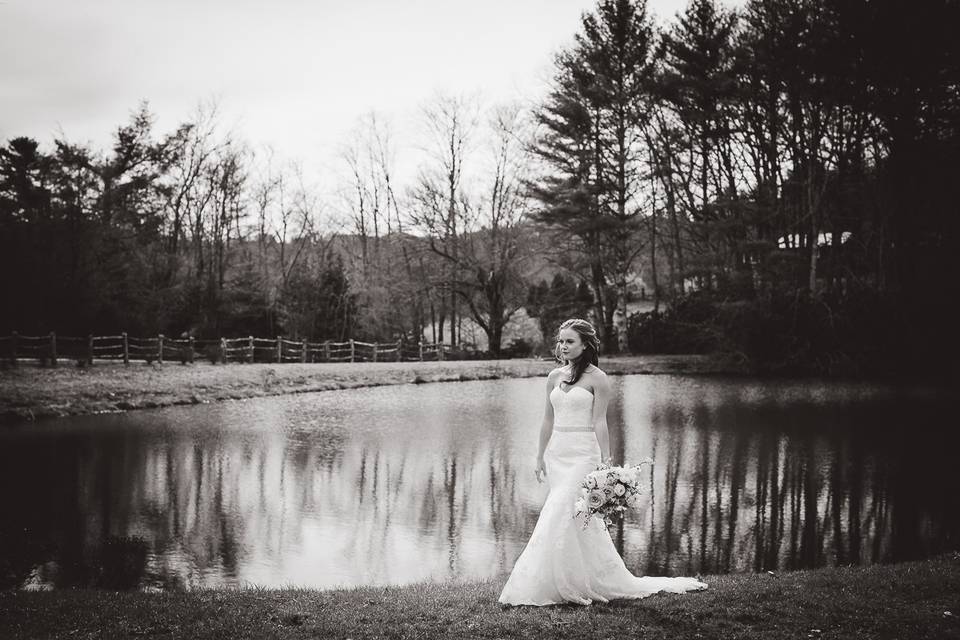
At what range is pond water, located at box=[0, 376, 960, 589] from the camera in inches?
357

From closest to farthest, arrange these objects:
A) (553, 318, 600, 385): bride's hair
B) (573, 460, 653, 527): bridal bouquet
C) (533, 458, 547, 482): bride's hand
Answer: (573, 460, 653, 527): bridal bouquet, (553, 318, 600, 385): bride's hair, (533, 458, 547, 482): bride's hand

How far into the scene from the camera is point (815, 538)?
10250mm

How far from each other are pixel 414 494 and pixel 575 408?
682 centimetres

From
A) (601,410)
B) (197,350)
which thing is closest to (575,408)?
(601,410)

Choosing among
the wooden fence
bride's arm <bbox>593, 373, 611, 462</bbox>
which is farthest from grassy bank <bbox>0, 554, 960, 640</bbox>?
the wooden fence

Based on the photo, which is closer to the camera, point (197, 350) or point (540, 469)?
point (540, 469)

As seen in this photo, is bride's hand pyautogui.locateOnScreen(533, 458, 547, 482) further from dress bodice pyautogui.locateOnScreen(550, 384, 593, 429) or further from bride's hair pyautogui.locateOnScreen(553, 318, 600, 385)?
bride's hair pyautogui.locateOnScreen(553, 318, 600, 385)

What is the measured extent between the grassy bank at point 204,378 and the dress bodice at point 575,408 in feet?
58.5

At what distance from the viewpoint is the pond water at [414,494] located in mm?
9078

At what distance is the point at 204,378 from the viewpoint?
89.1ft

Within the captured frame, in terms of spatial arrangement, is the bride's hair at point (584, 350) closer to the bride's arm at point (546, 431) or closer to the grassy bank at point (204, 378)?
the bride's arm at point (546, 431)

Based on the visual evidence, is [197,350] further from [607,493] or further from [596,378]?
[607,493]

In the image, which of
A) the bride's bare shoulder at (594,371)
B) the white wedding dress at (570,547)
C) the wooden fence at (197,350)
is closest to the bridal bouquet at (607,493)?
the white wedding dress at (570,547)

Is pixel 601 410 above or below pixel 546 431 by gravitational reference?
above
